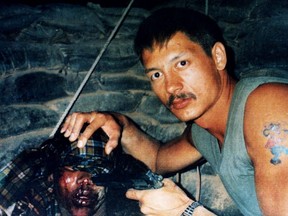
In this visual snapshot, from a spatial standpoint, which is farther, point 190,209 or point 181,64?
point 181,64

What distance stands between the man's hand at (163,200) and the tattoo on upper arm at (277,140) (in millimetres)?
570

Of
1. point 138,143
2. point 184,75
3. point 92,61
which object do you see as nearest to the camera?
point 184,75

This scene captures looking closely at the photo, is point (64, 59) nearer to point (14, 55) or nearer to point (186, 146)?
point (14, 55)

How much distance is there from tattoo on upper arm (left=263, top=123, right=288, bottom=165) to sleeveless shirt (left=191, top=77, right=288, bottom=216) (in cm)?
24

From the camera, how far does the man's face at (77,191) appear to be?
67.1 inches

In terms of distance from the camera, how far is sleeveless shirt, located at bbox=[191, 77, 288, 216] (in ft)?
5.53

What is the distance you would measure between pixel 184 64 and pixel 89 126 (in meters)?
0.67

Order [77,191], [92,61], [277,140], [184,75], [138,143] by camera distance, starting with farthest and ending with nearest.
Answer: [138,143] < [92,61] < [184,75] < [77,191] < [277,140]

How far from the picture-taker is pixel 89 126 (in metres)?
1.80

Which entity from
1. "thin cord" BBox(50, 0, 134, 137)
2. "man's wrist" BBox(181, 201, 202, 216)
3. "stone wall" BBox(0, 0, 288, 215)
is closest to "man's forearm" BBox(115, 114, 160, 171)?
"stone wall" BBox(0, 0, 288, 215)

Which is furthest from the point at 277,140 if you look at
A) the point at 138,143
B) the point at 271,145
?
the point at 138,143

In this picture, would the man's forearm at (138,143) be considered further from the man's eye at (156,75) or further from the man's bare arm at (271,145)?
the man's bare arm at (271,145)

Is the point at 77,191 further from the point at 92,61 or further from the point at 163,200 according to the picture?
the point at 92,61

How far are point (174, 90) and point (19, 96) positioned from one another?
92cm
